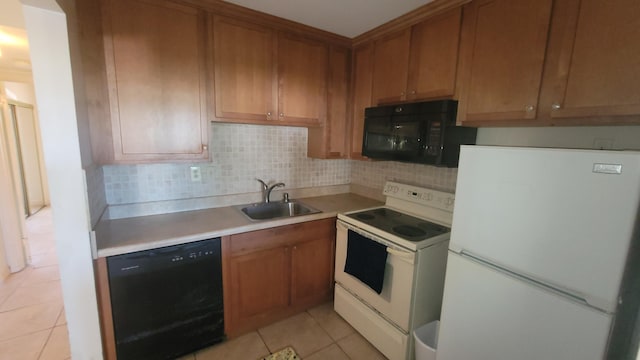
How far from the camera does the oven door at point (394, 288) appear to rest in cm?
167

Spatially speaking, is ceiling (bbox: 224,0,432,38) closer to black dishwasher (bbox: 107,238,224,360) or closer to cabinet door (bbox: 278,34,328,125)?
cabinet door (bbox: 278,34,328,125)

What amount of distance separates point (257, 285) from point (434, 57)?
208cm

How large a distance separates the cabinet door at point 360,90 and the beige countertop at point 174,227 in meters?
0.62

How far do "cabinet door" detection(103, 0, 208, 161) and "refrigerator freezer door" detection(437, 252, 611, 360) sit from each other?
6.06ft

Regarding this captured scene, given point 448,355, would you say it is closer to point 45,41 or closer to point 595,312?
point 595,312

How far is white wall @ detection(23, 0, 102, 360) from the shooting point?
120 cm

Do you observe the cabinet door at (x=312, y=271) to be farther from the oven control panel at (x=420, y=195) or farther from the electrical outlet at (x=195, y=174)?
the electrical outlet at (x=195, y=174)

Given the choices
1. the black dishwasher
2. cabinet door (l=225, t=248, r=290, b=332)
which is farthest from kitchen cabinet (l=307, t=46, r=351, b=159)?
the black dishwasher

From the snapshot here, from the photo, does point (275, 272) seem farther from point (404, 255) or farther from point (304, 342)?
point (404, 255)

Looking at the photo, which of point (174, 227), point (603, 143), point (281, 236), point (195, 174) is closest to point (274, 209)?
point (281, 236)

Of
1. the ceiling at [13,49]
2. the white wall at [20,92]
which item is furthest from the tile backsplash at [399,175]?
the white wall at [20,92]

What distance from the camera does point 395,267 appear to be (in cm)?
175

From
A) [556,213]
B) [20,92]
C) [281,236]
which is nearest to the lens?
[556,213]

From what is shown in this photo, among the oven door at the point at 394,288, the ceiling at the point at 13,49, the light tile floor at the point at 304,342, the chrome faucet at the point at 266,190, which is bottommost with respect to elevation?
the light tile floor at the point at 304,342
